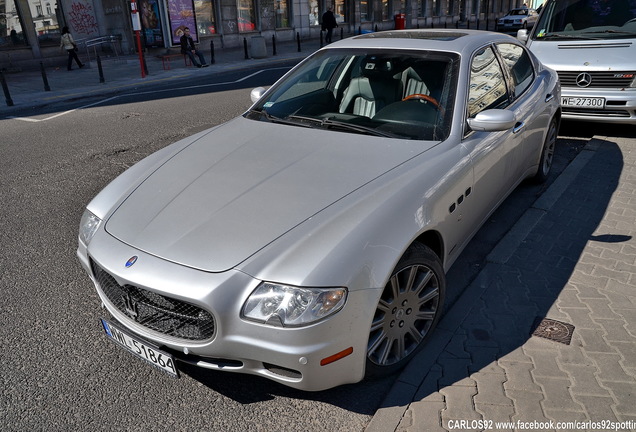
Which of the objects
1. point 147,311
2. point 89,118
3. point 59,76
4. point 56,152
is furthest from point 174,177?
point 59,76

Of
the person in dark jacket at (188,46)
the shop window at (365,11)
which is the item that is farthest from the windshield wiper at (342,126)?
the shop window at (365,11)

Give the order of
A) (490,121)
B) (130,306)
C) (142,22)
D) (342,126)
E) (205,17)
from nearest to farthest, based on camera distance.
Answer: (130,306) < (490,121) < (342,126) < (142,22) < (205,17)

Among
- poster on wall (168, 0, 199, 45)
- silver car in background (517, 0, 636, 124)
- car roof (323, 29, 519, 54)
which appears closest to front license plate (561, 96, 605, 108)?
silver car in background (517, 0, 636, 124)

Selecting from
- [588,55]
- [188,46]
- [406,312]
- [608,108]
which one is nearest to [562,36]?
[588,55]

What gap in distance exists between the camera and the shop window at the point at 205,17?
2361cm

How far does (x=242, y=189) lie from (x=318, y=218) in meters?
0.59

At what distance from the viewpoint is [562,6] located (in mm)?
7961

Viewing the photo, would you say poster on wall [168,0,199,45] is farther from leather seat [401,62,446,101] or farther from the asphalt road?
leather seat [401,62,446,101]

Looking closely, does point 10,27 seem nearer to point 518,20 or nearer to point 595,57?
point 595,57

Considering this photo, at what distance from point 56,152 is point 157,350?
20.6ft

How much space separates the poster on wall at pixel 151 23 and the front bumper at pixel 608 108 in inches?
754

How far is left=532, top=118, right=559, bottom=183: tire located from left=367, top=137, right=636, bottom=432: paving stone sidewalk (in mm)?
814

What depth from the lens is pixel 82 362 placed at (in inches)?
122

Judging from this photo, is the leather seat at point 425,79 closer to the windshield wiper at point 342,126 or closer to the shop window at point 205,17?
the windshield wiper at point 342,126
